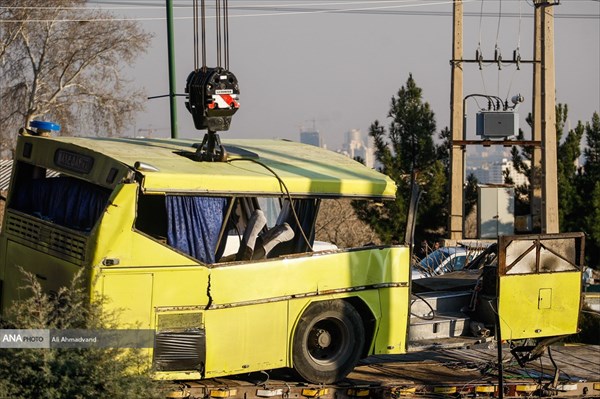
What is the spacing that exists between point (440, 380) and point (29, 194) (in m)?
4.67

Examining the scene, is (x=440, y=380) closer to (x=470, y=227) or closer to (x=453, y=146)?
(x=453, y=146)

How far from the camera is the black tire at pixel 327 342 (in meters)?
10.5

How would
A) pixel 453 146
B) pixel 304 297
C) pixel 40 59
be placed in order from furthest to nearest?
pixel 40 59, pixel 453 146, pixel 304 297

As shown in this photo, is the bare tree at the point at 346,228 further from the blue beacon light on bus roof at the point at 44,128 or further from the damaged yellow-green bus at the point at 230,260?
the blue beacon light on bus roof at the point at 44,128

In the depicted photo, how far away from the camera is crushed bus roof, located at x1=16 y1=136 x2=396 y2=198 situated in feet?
31.7

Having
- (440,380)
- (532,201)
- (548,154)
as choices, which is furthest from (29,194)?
(532,201)

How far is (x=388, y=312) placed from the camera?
10.9 metres

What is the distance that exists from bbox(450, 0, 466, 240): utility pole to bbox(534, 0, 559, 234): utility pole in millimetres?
2636

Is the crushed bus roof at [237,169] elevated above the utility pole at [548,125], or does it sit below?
below

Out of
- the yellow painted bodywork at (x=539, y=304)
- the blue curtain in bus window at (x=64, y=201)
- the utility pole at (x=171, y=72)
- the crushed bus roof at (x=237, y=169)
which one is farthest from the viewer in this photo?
the utility pole at (x=171, y=72)

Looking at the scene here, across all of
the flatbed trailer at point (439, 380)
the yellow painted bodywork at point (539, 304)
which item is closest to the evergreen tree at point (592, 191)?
the flatbed trailer at point (439, 380)

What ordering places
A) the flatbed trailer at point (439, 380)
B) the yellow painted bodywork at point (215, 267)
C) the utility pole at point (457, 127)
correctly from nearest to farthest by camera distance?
the yellow painted bodywork at point (215, 267)
the flatbed trailer at point (439, 380)
the utility pole at point (457, 127)

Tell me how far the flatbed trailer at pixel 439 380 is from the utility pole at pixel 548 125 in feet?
39.8

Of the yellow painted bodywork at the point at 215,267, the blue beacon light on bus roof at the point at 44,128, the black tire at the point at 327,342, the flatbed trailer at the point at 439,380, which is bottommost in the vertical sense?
the flatbed trailer at the point at 439,380
